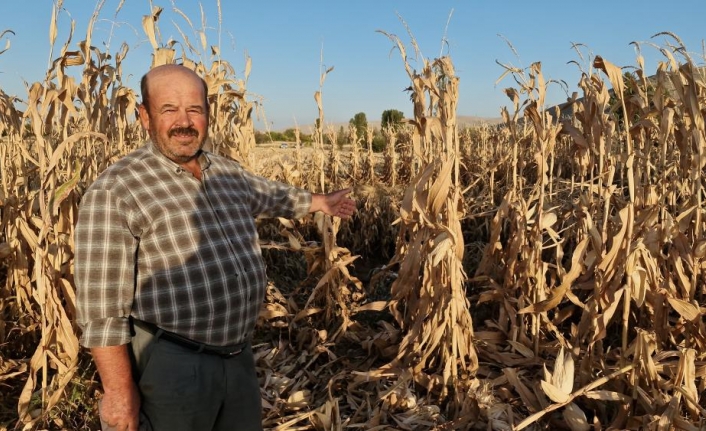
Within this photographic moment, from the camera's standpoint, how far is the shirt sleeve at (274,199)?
240 centimetres

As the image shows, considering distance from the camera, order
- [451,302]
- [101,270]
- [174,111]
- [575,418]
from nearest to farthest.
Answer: [101,270] → [174,111] → [575,418] → [451,302]

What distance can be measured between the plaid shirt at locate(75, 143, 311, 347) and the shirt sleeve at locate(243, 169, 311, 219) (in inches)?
13.2

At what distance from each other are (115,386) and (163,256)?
429 mm

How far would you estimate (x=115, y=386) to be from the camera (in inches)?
66.3

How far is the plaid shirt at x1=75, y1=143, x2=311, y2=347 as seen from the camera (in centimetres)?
166

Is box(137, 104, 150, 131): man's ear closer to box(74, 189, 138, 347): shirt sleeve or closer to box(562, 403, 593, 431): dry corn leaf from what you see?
box(74, 189, 138, 347): shirt sleeve

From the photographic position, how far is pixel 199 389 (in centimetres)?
184

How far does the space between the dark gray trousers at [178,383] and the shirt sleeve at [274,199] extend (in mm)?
735

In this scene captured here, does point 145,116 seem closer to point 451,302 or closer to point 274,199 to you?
point 274,199

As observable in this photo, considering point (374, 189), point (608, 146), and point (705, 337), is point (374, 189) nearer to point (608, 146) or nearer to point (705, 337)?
point (608, 146)

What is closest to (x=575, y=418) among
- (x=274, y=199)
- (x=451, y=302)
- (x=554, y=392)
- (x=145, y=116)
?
(x=554, y=392)

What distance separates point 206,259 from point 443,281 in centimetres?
136

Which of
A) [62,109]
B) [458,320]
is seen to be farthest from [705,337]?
[62,109]

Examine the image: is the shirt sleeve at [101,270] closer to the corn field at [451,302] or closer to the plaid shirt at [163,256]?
the plaid shirt at [163,256]
